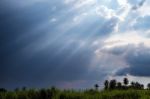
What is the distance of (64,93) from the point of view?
97.9ft

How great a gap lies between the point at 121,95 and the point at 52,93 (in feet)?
18.4

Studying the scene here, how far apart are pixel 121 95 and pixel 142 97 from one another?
5.55ft

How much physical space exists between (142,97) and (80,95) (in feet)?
16.3

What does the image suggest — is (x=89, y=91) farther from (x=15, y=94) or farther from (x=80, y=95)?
(x=15, y=94)

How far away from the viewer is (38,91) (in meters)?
29.8

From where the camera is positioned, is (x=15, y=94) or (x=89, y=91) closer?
(x=15, y=94)

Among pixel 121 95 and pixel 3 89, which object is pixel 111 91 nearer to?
pixel 121 95

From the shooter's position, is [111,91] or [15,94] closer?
[15,94]

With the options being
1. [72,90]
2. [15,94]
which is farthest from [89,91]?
[15,94]

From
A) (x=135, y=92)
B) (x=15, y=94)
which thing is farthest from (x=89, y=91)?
(x=15, y=94)

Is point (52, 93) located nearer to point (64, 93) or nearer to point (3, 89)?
point (64, 93)

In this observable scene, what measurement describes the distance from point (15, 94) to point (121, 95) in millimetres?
8524

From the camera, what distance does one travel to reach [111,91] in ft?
101

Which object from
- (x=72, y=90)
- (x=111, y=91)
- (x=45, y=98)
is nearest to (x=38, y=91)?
(x=45, y=98)
